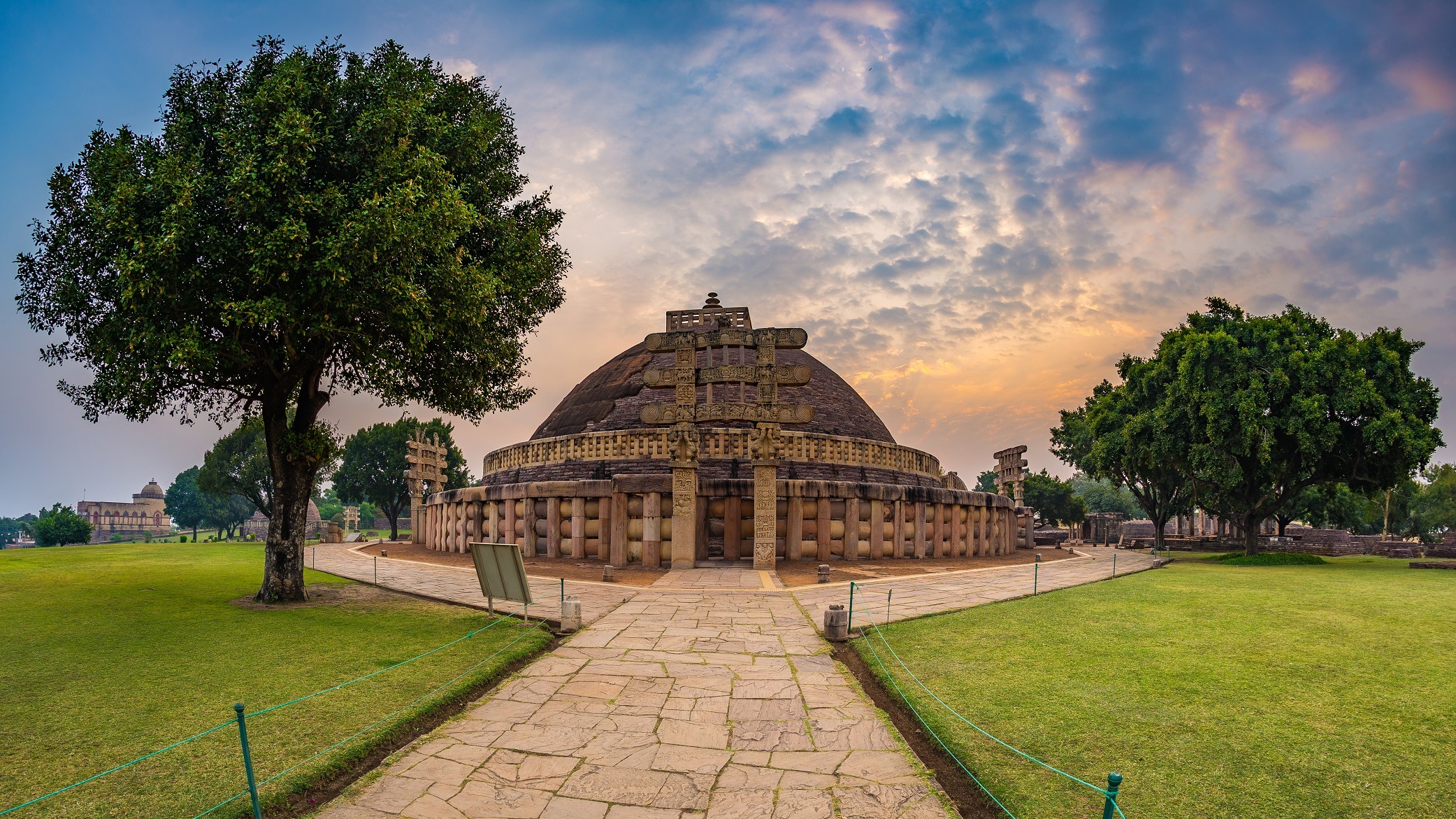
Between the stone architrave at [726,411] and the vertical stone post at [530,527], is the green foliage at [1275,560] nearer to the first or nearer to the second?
the stone architrave at [726,411]

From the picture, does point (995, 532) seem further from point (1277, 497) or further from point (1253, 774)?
point (1253, 774)

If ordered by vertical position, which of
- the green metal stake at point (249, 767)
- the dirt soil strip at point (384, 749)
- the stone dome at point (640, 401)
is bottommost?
the dirt soil strip at point (384, 749)

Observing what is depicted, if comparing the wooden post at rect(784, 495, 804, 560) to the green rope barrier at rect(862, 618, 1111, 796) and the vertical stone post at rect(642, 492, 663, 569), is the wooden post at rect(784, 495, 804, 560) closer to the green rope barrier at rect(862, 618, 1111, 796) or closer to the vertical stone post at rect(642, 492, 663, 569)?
the vertical stone post at rect(642, 492, 663, 569)

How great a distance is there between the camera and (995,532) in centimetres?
2453

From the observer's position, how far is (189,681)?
6.25 meters

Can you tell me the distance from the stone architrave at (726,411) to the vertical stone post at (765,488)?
0.06ft

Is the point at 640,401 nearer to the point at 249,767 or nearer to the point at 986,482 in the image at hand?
the point at 249,767

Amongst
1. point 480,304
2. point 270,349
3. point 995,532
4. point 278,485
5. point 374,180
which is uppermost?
point 374,180

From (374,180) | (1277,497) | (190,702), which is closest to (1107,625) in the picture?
(190,702)

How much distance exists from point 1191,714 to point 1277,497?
2507 cm

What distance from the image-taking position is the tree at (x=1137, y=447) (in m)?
25.2

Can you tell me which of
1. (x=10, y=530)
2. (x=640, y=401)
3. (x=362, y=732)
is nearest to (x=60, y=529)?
(x=640, y=401)

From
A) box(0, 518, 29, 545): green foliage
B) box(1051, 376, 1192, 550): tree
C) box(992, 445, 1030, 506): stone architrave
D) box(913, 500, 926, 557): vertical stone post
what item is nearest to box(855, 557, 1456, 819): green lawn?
box(913, 500, 926, 557): vertical stone post

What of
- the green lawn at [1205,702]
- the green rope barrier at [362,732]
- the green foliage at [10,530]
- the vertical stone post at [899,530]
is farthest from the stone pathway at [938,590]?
the green foliage at [10,530]
